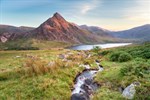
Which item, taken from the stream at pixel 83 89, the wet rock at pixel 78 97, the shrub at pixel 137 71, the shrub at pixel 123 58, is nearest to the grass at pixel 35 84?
the wet rock at pixel 78 97

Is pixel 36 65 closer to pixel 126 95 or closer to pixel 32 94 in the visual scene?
pixel 32 94

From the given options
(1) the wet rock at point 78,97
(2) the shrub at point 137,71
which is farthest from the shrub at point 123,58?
(1) the wet rock at point 78,97

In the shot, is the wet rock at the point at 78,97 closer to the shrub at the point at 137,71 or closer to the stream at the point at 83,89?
the stream at the point at 83,89

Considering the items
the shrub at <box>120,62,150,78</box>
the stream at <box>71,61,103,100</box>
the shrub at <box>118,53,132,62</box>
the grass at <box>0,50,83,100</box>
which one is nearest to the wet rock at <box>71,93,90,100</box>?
the stream at <box>71,61,103,100</box>

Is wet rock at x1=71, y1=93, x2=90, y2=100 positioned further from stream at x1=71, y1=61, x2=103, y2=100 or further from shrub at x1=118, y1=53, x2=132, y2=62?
shrub at x1=118, y1=53, x2=132, y2=62

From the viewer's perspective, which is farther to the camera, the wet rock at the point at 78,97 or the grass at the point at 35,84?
the wet rock at the point at 78,97

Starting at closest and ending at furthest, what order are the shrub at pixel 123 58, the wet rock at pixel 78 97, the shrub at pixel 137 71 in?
1. the wet rock at pixel 78 97
2. the shrub at pixel 137 71
3. the shrub at pixel 123 58

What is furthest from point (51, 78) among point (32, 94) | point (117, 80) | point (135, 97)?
point (135, 97)

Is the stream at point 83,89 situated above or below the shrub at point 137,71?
below

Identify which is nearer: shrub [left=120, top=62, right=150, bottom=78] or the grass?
the grass

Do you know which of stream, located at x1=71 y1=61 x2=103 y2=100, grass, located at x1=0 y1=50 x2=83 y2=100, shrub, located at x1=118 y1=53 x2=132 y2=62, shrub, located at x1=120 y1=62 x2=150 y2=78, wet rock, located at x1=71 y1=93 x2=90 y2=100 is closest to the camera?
grass, located at x1=0 y1=50 x2=83 y2=100

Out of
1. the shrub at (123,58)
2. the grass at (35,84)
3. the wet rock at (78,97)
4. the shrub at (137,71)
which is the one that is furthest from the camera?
the shrub at (123,58)

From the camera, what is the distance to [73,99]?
16938mm

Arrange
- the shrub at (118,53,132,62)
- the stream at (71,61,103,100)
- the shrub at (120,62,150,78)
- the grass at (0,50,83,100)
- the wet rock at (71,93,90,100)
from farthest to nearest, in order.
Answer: the shrub at (118,53,132,62) → the shrub at (120,62,150,78) → the stream at (71,61,103,100) → the wet rock at (71,93,90,100) → the grass at (0,50,83,100)
